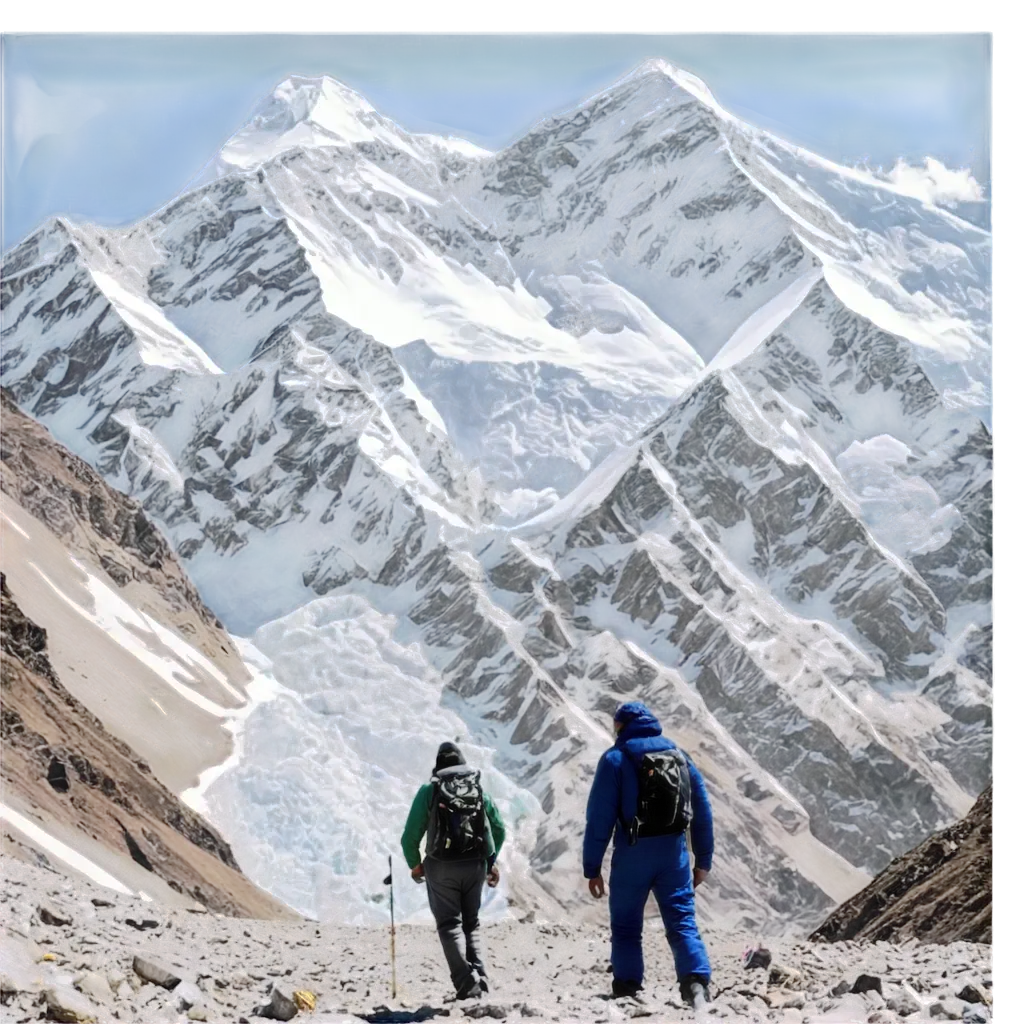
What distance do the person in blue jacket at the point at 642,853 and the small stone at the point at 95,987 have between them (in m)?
3.16

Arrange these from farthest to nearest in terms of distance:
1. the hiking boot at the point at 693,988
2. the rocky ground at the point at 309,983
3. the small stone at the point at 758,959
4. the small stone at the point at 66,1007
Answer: the small stone at the point at 758,959 < the hiking boot at the point at 693,988 < the rocky ground at the point at 309,983 < the small stone at the point at 66,1007

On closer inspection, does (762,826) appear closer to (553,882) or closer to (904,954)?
(553,882)

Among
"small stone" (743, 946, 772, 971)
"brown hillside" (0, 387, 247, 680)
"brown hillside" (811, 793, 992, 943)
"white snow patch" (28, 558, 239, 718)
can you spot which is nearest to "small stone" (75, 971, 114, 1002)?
"small stone" (743, 946, 772, 971)

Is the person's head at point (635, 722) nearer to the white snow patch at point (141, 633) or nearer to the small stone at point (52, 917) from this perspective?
the small stone at point (52, 917)

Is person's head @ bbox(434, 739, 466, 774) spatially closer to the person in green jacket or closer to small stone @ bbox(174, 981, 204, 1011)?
the person in green jacket

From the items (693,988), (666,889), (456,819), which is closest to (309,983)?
(456,819)

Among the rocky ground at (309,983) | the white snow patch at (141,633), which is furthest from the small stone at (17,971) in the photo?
the white snow patch at (141,633)

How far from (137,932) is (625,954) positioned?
6.98 m

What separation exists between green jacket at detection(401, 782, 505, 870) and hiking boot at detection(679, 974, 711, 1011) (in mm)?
1751

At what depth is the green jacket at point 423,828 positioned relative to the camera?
13320 mm

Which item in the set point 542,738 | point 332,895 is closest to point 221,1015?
point 332,895

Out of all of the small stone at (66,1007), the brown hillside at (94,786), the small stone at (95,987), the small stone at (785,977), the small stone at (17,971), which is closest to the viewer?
the small stone at (66,1007)

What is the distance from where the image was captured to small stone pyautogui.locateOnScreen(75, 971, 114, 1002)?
10.7 meters

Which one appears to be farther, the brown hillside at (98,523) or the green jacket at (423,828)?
the brown hillside at (98,523)
